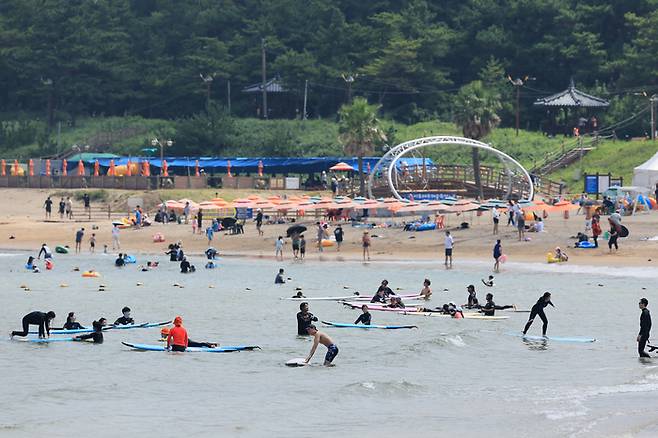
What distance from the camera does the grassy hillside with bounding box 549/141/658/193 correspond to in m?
78.8

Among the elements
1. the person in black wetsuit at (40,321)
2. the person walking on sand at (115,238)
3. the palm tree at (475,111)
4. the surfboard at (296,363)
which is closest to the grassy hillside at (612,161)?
the palm tree at (475,111)

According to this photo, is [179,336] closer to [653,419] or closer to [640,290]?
[653,419]

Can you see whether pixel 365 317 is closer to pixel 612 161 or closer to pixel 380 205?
pixel 380 205

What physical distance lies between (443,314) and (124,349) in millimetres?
9452

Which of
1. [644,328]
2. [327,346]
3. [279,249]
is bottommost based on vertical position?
[327,346]

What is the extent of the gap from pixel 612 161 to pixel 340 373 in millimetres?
52043

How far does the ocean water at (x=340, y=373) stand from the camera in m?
26.1

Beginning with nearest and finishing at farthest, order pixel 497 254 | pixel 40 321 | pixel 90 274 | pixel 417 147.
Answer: pixel 40 321, pixel 497 254, pixel 90 274, pixel 417 147

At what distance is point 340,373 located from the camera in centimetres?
3141

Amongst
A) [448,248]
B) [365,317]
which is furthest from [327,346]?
[448,248]

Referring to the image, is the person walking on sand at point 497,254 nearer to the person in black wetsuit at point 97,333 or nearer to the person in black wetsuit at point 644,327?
the person in black wetsuit at point 644,327

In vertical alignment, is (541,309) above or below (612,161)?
below

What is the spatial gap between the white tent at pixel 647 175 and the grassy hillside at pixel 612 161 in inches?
216

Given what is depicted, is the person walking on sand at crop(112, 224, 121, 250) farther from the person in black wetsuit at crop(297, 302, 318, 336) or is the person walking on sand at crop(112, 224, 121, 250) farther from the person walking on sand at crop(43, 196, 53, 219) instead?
the person in black wetsuit at crop(297, 302, 318, 336)
